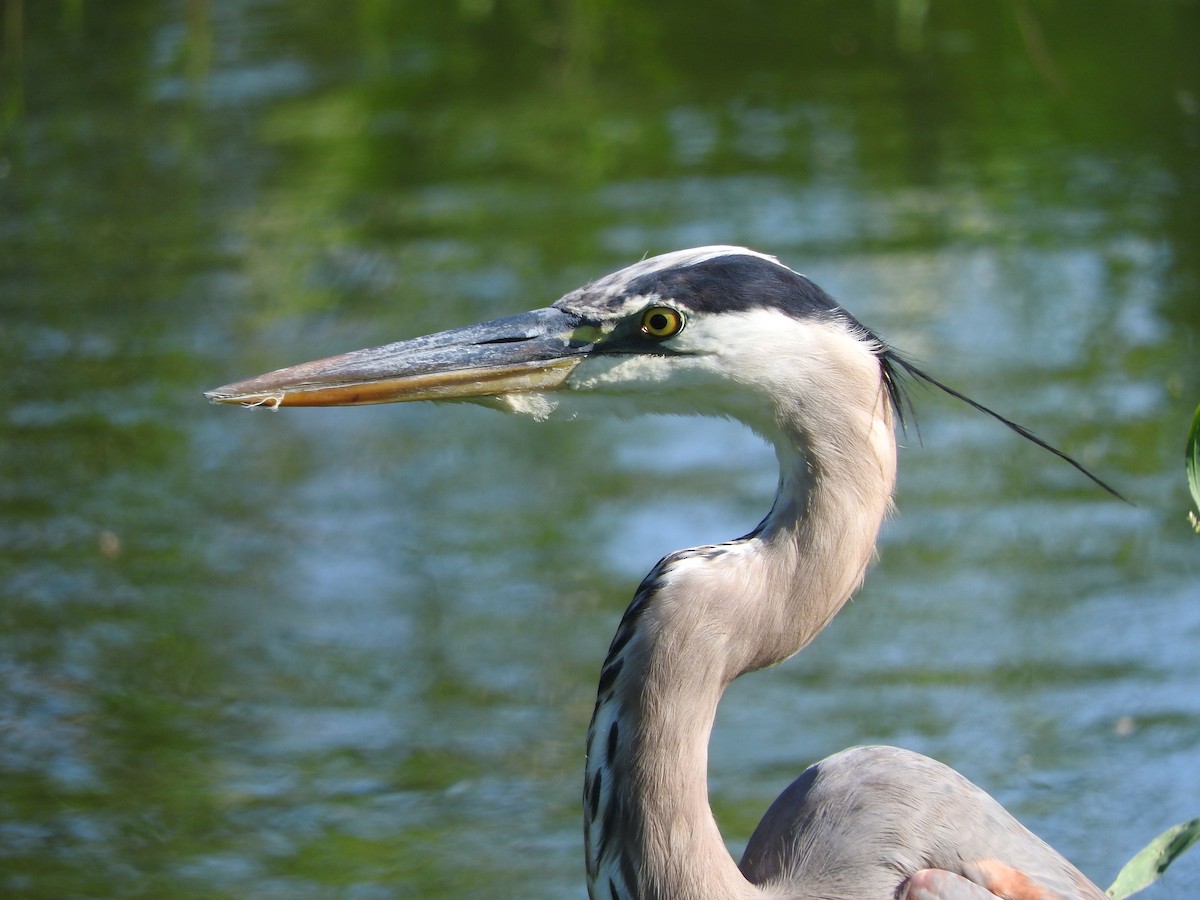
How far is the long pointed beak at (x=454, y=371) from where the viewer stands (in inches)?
108

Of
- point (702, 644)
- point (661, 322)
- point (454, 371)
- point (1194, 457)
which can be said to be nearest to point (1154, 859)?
point (1194, 457)

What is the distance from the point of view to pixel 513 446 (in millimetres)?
6301

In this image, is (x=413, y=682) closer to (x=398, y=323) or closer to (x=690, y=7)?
(x=398, y=323)

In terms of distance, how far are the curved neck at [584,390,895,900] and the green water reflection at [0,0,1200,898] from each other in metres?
1.40

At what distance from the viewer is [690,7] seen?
36.2 ft

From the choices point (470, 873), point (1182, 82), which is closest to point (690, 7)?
point (1182, 82)

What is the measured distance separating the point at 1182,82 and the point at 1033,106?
801mm

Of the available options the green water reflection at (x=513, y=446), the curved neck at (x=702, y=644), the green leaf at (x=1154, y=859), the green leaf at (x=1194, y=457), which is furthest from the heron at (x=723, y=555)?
the green water reflection at (x=513, y=446)

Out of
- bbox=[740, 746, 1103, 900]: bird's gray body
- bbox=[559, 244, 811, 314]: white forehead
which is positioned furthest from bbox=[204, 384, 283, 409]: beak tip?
bbox=[740, 746, 1103, 900]: bird's gray body

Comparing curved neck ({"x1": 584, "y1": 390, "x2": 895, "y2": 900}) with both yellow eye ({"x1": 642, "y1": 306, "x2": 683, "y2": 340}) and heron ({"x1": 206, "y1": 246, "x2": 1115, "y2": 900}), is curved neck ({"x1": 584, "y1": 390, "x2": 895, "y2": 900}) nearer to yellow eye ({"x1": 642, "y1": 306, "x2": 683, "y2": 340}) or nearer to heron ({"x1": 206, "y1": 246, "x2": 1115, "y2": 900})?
heron ({"x1": 206, "y1": 246, "x2": 1115, "y2": 900})

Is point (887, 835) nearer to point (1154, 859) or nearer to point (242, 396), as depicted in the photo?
point (1154, 859)

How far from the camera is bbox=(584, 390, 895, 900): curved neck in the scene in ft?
8.34

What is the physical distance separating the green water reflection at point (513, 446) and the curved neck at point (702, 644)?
140cm

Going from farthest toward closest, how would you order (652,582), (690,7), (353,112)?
(690,7)
(353,112)
(652,582)
